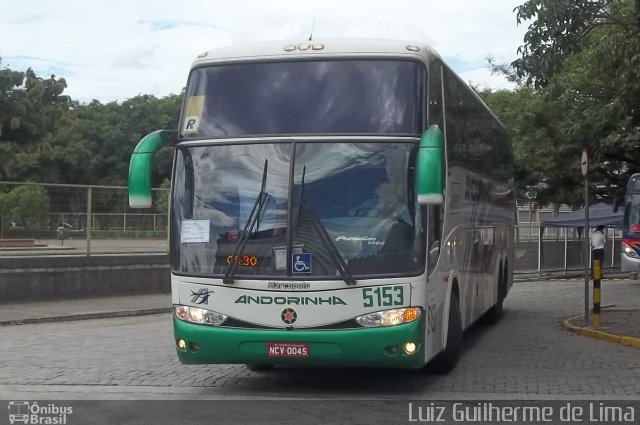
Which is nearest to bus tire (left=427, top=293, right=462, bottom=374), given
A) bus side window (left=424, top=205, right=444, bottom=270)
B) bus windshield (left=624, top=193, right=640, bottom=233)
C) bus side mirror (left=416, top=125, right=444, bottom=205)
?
bus side window (left=424, top=205, right=444, bottom=270)

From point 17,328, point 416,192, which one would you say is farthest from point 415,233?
point 17,328

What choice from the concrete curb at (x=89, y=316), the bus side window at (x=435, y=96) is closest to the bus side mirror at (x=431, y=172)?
the bus side window at (x=435, y=96)

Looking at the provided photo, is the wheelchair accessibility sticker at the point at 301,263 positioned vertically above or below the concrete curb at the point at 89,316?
above

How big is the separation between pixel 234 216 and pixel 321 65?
1761mm

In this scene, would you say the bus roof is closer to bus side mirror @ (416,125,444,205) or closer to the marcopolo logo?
bus side mirror @ (416,125,444,205)

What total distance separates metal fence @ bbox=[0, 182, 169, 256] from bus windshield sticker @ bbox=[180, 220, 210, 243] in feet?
33.8

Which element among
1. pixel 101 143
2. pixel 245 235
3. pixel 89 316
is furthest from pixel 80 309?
pixel 101 143

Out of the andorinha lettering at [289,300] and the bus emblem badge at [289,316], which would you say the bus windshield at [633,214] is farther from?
the bus emblem badge at [289,316]

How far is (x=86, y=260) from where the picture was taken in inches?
799

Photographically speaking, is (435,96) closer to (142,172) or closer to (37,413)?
(142,172)

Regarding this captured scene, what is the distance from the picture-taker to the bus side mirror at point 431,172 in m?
8.25

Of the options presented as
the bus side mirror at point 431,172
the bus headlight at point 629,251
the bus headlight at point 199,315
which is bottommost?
the bus headlight at point 629,251

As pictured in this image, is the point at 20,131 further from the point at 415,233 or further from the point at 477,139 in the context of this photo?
the point at 415,233

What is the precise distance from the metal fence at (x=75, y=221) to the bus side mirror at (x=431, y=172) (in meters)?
12.0
